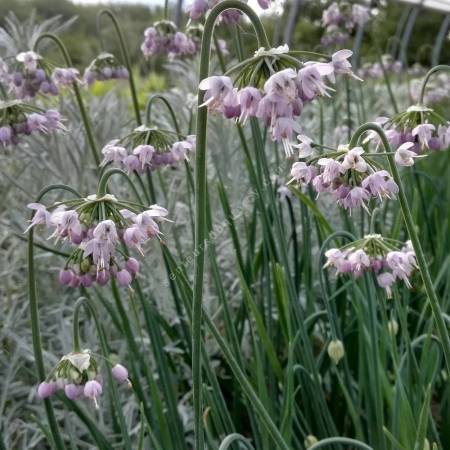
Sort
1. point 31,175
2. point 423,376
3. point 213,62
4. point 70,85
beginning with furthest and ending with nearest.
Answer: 1. point 213,62
2. point 31,175
3. point 70,85
4. point 423,376

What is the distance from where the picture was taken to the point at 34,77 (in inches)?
75.7

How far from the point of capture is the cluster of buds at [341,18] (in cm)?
307

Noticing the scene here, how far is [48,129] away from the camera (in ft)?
5.80

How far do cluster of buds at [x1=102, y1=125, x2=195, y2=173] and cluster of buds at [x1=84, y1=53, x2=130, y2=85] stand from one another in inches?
22.4

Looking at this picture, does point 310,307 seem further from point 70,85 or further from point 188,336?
point 70,85

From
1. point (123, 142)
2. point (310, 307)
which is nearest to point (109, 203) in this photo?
point (123, 142)

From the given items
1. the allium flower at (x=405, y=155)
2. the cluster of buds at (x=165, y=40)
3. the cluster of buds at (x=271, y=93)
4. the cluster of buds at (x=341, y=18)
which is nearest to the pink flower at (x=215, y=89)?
the cluster of buds at (x=271, y=93)

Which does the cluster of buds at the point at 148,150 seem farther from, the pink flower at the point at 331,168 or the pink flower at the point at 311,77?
the pink flower at the point at 311,77

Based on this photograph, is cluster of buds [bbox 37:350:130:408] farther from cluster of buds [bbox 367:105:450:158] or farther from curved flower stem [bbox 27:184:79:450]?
cluster of buds [bbox 367:105:450:158]

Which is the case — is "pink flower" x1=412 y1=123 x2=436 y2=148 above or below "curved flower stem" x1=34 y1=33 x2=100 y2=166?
above

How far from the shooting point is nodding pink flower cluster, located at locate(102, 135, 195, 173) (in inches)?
63.0

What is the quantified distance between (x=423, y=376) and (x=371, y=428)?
0.20 m

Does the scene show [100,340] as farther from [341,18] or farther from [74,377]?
[341,18]

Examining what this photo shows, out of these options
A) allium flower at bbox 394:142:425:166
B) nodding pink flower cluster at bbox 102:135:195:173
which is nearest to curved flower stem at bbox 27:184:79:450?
nodding pink flower cluster at bbox 102:135:195:173
